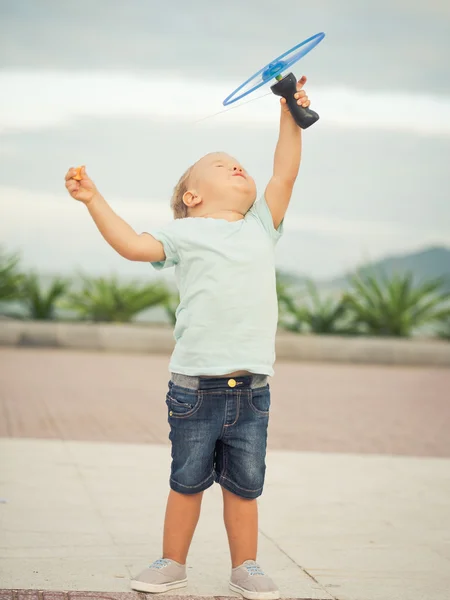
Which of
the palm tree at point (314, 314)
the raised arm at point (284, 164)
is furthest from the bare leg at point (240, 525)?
the palm tree at point (314, 314)

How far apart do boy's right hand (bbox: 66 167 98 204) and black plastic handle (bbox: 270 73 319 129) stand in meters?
0.66

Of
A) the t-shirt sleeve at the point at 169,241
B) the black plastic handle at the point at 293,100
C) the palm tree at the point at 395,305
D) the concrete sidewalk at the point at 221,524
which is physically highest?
the black plastic handle at the point at 293,100

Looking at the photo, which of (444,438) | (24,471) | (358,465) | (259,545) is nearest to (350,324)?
(444,438)

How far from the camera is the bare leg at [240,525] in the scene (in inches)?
132

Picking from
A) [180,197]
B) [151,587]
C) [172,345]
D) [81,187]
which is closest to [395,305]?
[172,345]

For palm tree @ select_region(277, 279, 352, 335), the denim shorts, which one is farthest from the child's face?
palm tree @ select_region(277, 279, 352, 335)

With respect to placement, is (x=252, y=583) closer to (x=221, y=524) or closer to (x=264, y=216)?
(x=221, y=524)

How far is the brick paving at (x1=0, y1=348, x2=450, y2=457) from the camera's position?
6883mm

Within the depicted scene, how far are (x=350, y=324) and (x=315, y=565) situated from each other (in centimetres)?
1039

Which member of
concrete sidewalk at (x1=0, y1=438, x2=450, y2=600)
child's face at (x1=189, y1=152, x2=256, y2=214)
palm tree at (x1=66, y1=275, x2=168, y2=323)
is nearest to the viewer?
child's face at (x1=189, y1=152, x2=256, y2=214)

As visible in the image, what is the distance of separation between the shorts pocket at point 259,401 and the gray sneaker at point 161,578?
0.55 m

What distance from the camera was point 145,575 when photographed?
3342mm

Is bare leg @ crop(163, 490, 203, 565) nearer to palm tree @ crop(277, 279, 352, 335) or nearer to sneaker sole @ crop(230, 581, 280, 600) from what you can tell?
sneaker sole @ crop(230, 581, 280, 600)

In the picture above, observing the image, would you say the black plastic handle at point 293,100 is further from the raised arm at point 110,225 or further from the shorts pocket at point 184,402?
the shorts pocket at point 184,402
